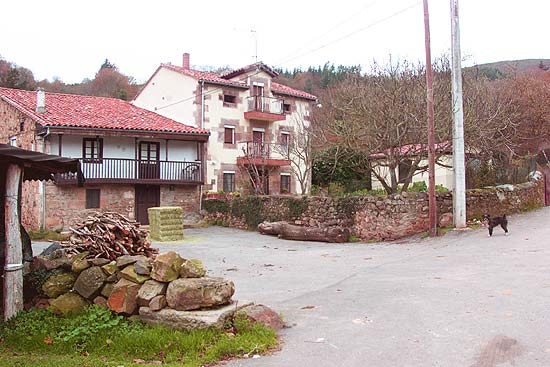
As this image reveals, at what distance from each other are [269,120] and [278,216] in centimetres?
1173

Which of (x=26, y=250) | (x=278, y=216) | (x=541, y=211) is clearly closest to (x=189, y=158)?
(x=278, y=216)

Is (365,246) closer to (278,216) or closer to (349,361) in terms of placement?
(278,216)

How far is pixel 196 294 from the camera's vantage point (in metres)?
6.40

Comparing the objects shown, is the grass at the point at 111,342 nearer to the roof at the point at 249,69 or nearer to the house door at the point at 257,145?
the house door at the point at 257,145

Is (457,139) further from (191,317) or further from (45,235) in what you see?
(45,235)

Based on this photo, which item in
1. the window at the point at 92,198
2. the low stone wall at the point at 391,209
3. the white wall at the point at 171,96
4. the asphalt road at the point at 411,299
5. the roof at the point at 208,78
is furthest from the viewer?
the white wall at the point at 171,96

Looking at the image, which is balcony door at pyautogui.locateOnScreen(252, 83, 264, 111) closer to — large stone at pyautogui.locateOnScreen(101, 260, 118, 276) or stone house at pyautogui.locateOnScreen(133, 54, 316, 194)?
stone house at pyautogui.locateOnScreen(133, 54, 316, 194)

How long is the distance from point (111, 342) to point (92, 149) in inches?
853

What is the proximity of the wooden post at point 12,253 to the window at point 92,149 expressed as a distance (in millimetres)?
18988

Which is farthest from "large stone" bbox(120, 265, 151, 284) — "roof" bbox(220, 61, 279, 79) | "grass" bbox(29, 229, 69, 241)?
"roof" bbox(220, 61, 279, 79)

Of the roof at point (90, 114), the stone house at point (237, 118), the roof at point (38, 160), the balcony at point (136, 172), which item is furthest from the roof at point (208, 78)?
the roof at point (38, 160)

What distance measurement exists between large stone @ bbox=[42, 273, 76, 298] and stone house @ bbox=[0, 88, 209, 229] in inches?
696

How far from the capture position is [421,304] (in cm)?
733

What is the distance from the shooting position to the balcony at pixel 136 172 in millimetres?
25156
